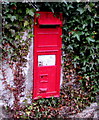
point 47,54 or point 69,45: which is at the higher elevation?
point 69,45

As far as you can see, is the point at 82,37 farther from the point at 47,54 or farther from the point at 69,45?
the point at 47,54

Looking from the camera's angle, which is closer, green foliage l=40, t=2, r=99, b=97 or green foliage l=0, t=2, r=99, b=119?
green foliage l=0, t=2, r=99, b=119

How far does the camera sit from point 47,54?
3.34 metres

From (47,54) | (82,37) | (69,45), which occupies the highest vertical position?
(82,37)

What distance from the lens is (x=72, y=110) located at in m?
3.70

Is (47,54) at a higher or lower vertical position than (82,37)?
lower

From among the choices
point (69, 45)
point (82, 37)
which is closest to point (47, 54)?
point (69, 45)

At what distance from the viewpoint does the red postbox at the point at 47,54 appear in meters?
3.22

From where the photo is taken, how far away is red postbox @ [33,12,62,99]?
3.22 metres

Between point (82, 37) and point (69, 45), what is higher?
point (82, 37)

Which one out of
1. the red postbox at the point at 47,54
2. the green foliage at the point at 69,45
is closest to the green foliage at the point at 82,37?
the green foliage at the point at 69,45

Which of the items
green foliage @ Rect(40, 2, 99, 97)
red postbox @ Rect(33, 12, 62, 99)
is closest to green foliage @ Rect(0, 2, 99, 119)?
green foliage @ Rect(40, 2, 99, 97)

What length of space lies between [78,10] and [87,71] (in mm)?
1068

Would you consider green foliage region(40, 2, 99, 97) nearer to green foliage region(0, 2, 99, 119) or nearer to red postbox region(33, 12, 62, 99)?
green foliage region(0, 2, 99, 119)
